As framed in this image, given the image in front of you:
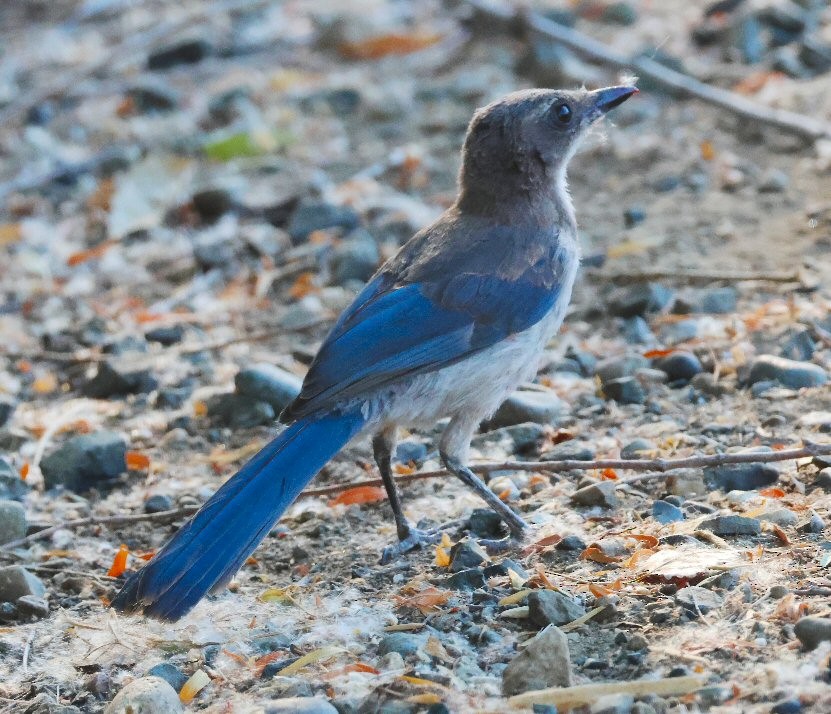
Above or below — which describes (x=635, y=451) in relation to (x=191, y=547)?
below

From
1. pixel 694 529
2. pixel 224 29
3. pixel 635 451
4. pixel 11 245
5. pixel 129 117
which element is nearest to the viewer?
pixel 694 529

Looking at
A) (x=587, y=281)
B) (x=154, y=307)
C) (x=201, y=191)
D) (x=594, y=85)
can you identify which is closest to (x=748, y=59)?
(x=594, y=85)

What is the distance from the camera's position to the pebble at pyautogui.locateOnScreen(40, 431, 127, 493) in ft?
17.3

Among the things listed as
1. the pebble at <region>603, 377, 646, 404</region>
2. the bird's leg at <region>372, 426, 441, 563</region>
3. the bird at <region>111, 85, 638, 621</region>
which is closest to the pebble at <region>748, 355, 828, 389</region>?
the pebble at <region>603, 377, 646, 404</region>

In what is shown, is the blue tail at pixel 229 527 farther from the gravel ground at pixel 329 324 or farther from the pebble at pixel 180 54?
the pebble at pixel 180 54

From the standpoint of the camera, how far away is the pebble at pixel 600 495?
14.6 ft

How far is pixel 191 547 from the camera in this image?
3871 mm

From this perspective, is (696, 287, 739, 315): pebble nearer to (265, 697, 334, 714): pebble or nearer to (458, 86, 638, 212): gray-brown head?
(458, 86, 638, 212): gray-brown head

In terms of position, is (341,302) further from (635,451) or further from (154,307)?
(635,451)

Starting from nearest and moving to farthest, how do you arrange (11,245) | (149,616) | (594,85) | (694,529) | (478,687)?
(478,687) → (149,616) → (694,529) → (11,245) → (594,85)

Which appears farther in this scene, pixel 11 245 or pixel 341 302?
pixel 11 245

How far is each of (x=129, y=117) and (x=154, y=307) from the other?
295cm

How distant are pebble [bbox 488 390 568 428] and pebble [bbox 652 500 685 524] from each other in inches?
36.0

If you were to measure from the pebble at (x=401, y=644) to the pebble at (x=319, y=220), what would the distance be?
159 inches
